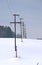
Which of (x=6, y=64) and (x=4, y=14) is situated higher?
(x=4, y=14)

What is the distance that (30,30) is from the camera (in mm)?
3490

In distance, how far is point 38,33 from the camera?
10.9 ft

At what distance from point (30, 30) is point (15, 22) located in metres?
0.60

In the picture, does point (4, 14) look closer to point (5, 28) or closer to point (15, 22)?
point (5, 28)

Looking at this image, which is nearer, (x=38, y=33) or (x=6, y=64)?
(x=6, y=64)

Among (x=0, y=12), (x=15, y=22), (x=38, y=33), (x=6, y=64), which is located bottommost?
(x=6, y=64)

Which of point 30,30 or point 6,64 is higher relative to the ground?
point 30,30

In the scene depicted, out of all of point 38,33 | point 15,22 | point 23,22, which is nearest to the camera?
point 15,22

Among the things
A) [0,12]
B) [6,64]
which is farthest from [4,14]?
[6,64]

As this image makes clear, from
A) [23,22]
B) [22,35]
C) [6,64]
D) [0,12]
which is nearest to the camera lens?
[6,64]

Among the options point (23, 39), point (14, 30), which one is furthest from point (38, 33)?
point (23, 39)

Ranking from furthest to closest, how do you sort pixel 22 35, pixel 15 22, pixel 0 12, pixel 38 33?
pixel 22 35, pixel 0 12, pixel 38 33, pixel 15 22

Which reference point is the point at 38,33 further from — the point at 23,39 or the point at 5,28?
the point at 23,39

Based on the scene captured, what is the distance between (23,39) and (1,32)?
0.92m
